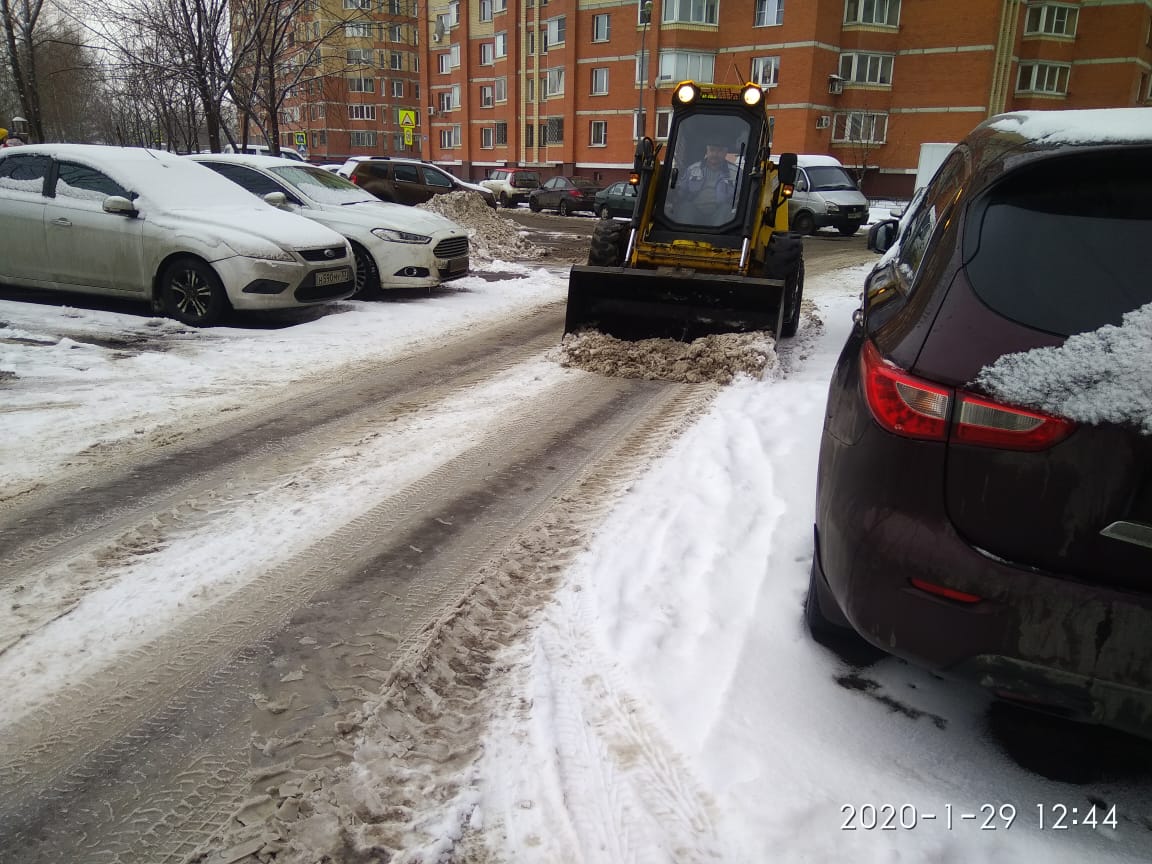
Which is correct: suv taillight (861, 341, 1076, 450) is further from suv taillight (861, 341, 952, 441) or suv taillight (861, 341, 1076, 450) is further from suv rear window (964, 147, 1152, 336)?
suv rear window (964, 147, 1152, 336)

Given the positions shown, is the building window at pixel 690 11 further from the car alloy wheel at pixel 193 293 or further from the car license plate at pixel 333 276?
the car alloy wheel at pixel 193 293

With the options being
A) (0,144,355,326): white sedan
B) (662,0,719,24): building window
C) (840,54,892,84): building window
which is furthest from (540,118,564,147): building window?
(0,144,355,326): white sedan

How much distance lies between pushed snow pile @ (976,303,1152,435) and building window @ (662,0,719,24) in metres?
46.5

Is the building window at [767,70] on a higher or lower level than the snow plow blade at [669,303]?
higher

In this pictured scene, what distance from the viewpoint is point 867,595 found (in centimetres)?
229

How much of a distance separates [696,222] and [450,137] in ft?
190

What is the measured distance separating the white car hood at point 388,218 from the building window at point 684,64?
120 feet

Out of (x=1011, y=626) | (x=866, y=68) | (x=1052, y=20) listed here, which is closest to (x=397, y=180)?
(x=1011, y=626)

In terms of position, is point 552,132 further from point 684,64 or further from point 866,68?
point 866,68

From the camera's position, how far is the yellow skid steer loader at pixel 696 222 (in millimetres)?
7875

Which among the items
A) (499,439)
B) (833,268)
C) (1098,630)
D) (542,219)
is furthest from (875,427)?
(542,219)

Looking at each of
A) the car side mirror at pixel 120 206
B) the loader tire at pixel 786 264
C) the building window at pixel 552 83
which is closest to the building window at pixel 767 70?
the building window at pixel 552 83

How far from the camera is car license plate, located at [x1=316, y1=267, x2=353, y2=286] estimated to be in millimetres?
8844

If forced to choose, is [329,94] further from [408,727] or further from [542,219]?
[408,727]
